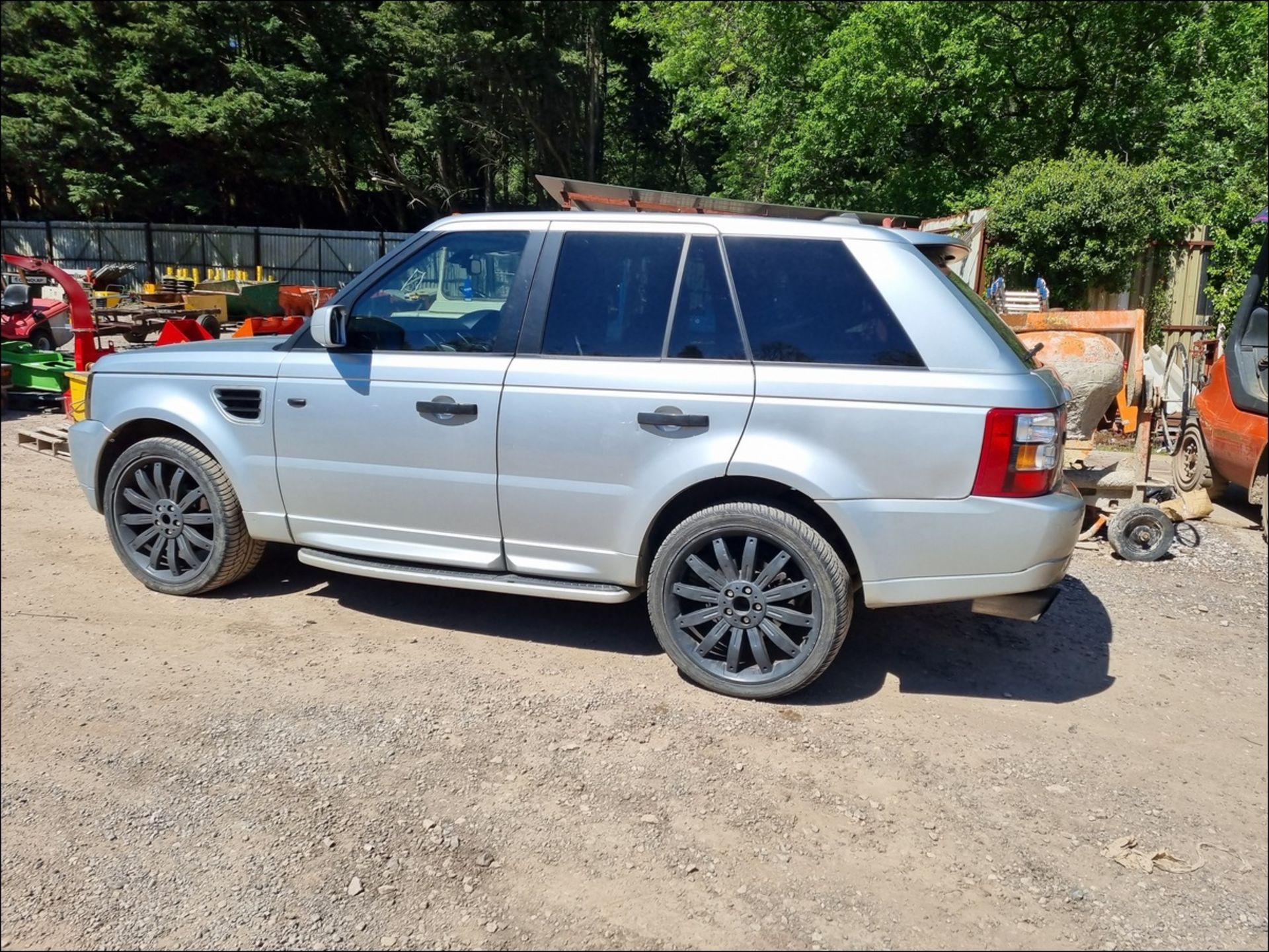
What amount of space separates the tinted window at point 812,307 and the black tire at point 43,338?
13.0 m

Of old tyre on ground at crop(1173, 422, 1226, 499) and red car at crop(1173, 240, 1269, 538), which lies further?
old tyre on ground at crop(1173, 422, 1226, 499)

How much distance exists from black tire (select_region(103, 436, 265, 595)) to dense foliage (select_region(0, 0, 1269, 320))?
38.9 feet

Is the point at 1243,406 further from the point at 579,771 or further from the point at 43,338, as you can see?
the point at 43,338

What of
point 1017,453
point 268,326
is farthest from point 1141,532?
point 268,326

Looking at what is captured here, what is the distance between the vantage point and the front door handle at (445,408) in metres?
4.50

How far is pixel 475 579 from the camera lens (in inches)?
183

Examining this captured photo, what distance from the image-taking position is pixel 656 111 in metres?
32.0

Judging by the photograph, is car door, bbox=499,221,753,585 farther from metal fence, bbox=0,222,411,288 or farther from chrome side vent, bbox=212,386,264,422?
metal fence, bbox=0,222,411,288

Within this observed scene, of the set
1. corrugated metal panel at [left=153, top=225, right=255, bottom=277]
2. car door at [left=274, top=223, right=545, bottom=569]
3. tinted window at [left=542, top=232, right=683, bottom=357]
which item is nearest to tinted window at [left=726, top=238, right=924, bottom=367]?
tinted window at [left=542, top=232, right=683, bottom=357]

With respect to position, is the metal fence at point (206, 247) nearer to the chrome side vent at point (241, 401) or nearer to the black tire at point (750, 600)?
the chrome side vent at point (241, 401)

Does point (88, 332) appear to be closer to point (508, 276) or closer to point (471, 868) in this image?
point (508, 276)

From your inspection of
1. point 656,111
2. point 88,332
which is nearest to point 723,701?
point 88,332

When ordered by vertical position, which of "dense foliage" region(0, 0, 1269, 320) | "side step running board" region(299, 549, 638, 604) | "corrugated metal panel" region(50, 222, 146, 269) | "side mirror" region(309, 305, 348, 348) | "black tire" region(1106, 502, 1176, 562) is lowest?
"black tire" region(1106, 502, 1176, 562)

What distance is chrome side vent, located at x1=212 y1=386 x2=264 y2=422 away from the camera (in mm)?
4965
